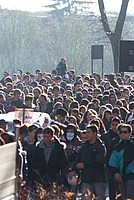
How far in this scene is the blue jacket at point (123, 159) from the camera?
→ 14891 mm

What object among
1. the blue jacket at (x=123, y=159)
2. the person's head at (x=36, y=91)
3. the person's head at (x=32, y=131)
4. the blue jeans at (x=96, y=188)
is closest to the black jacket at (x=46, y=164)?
the blue jeans at (x=96, y=188)

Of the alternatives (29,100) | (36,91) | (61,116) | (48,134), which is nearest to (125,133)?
(48,134)

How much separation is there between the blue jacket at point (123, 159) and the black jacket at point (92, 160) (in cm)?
21

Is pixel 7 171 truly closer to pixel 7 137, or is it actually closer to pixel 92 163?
pixel 7 137

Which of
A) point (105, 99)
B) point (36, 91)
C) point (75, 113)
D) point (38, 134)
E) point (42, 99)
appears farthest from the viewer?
point (36, 91)

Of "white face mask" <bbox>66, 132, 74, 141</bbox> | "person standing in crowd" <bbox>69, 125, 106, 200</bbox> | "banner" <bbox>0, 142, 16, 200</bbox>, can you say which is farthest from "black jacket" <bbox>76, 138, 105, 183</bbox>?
"banner" <bbox>0, 142, 16, 200</bbox>

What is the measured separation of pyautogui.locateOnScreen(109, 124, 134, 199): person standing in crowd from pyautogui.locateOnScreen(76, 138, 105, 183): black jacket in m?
0.21

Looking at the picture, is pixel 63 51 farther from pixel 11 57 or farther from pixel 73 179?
pixel 73 179

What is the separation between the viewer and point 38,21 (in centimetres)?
9188

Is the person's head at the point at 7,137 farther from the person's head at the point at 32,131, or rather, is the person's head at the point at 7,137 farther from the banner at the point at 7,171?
the banner at the point at 7,171

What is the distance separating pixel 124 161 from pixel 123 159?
0.04 metres

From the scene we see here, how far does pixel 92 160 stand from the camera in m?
15.1

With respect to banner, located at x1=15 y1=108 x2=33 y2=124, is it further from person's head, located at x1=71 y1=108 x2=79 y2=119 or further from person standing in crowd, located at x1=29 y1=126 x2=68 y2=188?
person standing in crowd, located at x1=29 y1=126 x2=68 y2=188

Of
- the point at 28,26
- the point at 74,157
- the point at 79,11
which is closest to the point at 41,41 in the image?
the point at 28,26
